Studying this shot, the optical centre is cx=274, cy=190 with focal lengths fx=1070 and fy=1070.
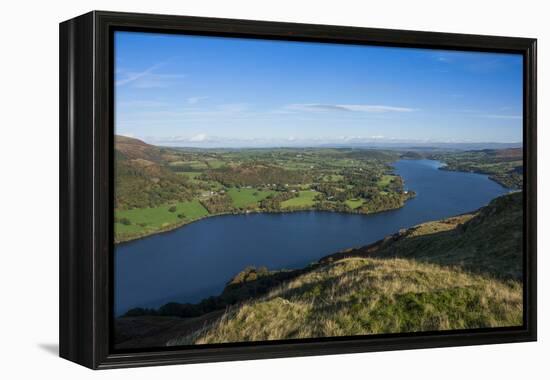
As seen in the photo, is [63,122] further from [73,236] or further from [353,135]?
[353,135]

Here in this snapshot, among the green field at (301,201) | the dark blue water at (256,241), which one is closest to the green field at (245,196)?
the dark blue water at (256,241)

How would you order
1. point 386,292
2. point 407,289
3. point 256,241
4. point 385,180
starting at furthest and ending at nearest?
point 385,180 → point 407,289 → point 386,292 → point 256,241

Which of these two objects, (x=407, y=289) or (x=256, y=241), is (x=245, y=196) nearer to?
(x=256, y=241)

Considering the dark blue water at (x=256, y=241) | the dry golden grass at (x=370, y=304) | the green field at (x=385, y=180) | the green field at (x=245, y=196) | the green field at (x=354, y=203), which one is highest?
the green field at (x=385, y=180)

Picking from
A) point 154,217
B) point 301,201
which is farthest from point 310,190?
point 154,217

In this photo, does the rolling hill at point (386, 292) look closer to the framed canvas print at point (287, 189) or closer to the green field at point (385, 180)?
the framed canvas print at point (287, 189)

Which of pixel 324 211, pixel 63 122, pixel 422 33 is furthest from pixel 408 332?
pixel 63 122
